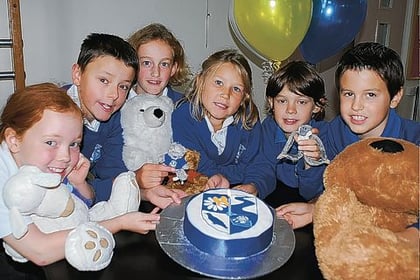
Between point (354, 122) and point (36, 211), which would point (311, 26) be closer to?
point (354, 122)

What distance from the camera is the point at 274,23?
166cm

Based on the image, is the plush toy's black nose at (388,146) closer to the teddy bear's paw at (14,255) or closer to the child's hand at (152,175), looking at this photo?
the child's hand at (152,175)

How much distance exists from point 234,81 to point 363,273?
883mm

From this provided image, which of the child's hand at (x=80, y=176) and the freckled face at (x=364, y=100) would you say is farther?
the freckled face at (x=364, y=100)

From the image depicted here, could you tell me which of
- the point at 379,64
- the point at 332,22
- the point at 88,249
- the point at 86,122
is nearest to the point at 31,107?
the point at 88,249

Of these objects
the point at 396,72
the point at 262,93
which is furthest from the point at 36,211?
the point at 262,93

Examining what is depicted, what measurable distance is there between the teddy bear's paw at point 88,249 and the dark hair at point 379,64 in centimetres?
86

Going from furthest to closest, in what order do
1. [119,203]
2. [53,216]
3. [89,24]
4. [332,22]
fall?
[89,24]
[332,22]
[119,203]
[53,216]

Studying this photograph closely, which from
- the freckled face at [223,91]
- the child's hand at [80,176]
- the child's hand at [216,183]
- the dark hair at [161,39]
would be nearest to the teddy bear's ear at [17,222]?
the child's hand at [80,176]

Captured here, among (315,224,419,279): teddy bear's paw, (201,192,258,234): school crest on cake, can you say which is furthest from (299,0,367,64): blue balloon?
(315,224,419,279): teddy bear's paw

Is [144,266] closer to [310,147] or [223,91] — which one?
[310,147]

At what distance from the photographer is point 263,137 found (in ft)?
4.98

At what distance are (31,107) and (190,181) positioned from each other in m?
0.50

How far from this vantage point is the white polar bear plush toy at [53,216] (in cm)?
82
